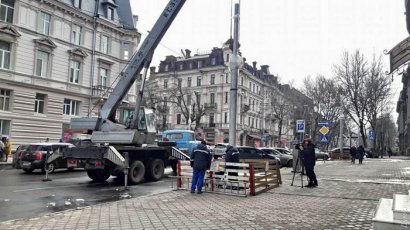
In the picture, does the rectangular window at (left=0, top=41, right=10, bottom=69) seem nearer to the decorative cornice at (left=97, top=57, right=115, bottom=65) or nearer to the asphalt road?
the decorative cornice at (left=97, top=57, right=115, bottom=65)

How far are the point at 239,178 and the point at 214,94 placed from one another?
61.7m

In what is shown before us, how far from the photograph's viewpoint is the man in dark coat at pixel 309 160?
13555mm

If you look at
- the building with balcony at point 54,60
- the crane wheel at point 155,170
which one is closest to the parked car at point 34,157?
the crane wheel at point 155,170

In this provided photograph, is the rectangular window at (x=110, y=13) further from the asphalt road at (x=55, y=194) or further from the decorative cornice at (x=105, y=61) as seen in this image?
the asphalt road at (x=55, y=194)

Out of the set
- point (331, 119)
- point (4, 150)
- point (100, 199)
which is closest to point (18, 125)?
Result: point (4, 150)

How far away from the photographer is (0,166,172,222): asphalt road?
30.0 feet

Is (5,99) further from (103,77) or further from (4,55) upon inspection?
(103,77)

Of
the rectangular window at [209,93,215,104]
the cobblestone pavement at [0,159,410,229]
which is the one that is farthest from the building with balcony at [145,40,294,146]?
the cobblestone pavement at [0,159,410,229]

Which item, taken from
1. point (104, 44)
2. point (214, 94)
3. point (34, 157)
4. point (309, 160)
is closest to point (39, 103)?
point (104, 44)

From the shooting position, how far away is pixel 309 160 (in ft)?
45.2

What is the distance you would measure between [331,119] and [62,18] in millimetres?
35019

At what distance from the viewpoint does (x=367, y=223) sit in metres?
7.42

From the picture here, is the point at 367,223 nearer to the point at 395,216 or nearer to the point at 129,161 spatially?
the point at 395,216

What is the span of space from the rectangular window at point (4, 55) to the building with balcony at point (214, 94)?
3465 cm
